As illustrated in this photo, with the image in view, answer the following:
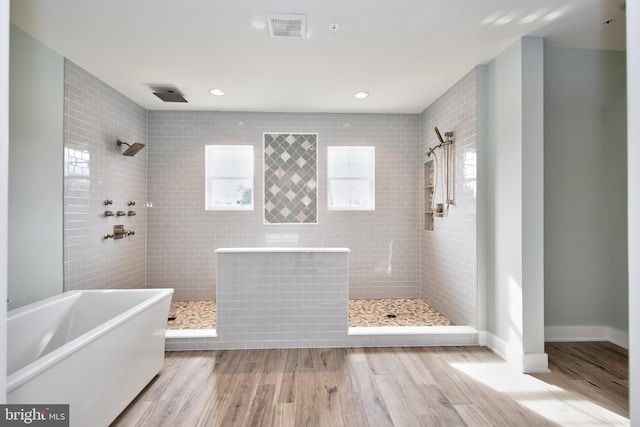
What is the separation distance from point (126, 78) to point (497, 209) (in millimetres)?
3947

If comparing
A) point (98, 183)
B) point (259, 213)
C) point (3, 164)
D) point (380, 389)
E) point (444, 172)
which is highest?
point (444, 172)

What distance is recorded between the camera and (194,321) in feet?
11.9

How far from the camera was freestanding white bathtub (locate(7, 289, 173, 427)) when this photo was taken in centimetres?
148

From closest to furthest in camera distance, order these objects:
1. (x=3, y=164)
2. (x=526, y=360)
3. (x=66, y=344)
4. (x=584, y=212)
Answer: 1. (x=3, y=164)
2. (x=66, y=344)
3. (x=526, y=360)
4. (x=584, y=212)

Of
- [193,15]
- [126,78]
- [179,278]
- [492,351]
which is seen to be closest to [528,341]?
[492,351]

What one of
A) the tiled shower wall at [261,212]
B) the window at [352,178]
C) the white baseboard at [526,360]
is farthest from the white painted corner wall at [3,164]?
the window at [352,178]

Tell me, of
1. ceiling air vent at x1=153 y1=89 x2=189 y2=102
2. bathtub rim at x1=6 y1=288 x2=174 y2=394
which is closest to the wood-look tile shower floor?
bathtub rim at x1=6 y1=288 x2=174 y2=394

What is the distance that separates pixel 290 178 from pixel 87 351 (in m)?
3.30

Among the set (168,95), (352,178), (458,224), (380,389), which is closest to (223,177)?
(168,95)

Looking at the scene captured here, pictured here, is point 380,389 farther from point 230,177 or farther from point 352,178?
point 230,177

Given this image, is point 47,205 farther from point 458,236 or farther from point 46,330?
point 458,236

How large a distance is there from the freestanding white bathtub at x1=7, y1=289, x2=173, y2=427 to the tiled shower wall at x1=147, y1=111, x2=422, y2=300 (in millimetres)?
1908

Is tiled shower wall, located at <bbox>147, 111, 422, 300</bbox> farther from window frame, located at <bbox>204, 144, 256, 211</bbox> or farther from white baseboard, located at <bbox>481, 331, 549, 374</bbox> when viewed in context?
white baseboard, located at <bbox>481, 331, 549, 374</bbox>

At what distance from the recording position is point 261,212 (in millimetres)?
4598
